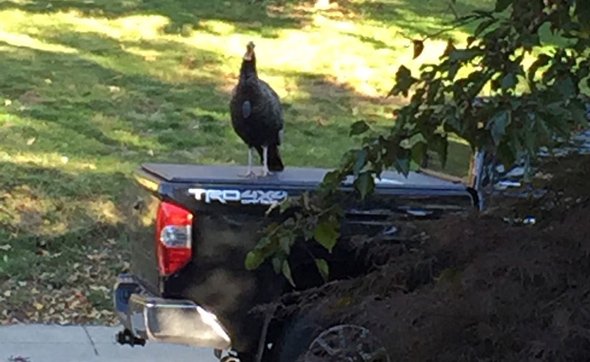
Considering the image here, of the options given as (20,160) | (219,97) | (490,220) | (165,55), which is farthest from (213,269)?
(165,55)

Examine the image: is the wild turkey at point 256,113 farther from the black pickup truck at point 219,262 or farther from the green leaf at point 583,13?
the green leaf at point 583,13

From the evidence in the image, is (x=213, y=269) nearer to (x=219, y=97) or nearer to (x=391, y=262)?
(x=391, y=262)

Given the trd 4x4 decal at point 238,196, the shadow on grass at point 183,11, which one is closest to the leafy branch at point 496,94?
the trd 4x4 decal at point 238,196

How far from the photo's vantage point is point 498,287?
11.0ft

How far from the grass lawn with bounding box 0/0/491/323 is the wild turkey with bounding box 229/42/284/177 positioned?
1088 millimetres

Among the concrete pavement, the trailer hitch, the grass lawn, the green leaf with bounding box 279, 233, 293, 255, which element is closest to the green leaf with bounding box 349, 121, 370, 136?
the green leaf with bounding box 279, 233, 293, 255

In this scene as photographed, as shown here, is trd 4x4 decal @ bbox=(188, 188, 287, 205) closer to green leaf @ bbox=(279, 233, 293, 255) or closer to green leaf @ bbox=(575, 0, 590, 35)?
green leaf @ bbox=(279, 233, 293, 255)

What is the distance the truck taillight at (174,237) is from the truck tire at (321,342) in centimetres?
62

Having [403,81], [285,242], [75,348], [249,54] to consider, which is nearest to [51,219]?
[75,348]

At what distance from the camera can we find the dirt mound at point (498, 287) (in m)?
3.21

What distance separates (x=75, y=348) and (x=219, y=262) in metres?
2.35

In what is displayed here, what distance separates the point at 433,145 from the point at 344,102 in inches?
461

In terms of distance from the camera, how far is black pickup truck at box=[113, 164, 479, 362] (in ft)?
19.8

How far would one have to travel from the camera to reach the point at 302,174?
22.2 ft
